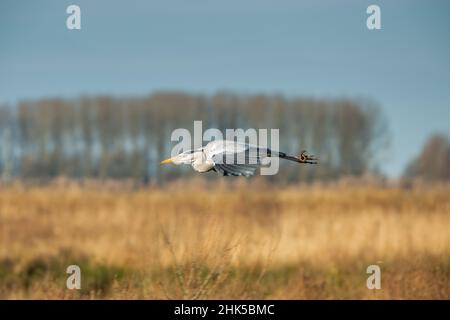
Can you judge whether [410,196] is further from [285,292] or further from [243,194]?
[285,292]

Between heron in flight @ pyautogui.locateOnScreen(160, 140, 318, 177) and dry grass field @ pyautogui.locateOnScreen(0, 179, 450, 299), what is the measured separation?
1.57m

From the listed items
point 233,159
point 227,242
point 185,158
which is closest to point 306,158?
point 233,159

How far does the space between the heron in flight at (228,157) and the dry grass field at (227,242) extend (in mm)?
1573

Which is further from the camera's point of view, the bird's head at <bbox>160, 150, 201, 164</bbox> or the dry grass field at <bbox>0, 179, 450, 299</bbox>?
the dry grass field at <bbox>0, 179, 450, 299</bbox>

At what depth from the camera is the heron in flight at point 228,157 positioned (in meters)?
2.87

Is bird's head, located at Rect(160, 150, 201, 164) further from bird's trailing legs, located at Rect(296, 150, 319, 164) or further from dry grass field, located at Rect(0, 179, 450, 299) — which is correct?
dry grass field, located at Rect(0, 179, 450, 299)

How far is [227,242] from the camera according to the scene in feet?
15.5

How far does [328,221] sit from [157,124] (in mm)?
13818

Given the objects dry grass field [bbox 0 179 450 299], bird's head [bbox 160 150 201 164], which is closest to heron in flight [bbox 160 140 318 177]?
bird's head [bbox 160 150 201 164]

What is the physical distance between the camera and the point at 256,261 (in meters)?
7.57

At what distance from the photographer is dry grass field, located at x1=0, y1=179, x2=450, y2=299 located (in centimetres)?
547

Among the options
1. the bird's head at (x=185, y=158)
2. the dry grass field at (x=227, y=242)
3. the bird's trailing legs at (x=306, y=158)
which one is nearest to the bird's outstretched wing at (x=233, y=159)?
the bird's head at (x=185, y=158)

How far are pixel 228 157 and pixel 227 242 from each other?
6.04 ft
